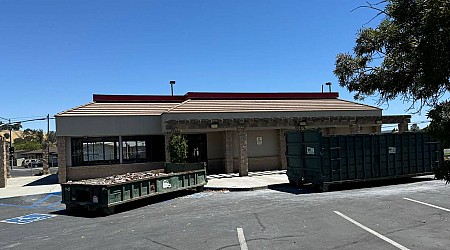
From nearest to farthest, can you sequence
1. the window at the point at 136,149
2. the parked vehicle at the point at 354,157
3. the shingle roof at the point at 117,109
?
the parked vehicle at the point at 354,157 < the shingle roof at the point at 117,109 < the window at the point at 136,149

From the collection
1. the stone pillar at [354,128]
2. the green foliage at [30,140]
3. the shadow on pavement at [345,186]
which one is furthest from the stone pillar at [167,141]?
the green foliage at [30,140]

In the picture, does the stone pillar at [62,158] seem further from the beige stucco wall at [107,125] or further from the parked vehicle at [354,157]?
the parked vehicle at [354,157]

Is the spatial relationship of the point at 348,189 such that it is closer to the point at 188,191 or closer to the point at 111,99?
the point at 188,191

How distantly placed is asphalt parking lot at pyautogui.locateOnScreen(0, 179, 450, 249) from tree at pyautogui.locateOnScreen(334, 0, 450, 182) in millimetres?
4487

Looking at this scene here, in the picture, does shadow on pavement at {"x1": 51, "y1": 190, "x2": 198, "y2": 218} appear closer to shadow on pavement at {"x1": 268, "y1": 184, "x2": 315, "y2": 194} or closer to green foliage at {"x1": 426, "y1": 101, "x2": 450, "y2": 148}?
shadow on pavement at {"x1": 268, "y1": 184, "x2": 315, "y2": 194}

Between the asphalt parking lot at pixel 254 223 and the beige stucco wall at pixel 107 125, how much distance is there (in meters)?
7.78

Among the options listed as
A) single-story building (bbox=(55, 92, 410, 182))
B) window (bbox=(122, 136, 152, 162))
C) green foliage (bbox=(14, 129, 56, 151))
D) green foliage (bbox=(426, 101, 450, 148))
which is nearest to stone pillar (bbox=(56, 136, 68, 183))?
single-story building (bbox=(55, 92, 410, 182))

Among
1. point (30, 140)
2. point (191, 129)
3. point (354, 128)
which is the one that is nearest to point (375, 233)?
point (191, 129)

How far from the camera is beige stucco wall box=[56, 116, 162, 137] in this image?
77.2ft

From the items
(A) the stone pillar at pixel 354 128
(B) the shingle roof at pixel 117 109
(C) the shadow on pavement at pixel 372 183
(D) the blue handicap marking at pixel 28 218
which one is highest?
(B) the shingle roof at pixel 117 109

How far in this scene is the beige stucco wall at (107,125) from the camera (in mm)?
23516

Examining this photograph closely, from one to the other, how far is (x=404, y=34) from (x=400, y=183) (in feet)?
54.1

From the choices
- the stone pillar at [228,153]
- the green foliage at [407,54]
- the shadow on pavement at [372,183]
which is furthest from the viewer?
the stone pillar at [228,153]

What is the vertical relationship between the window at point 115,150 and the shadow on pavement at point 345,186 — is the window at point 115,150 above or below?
above
